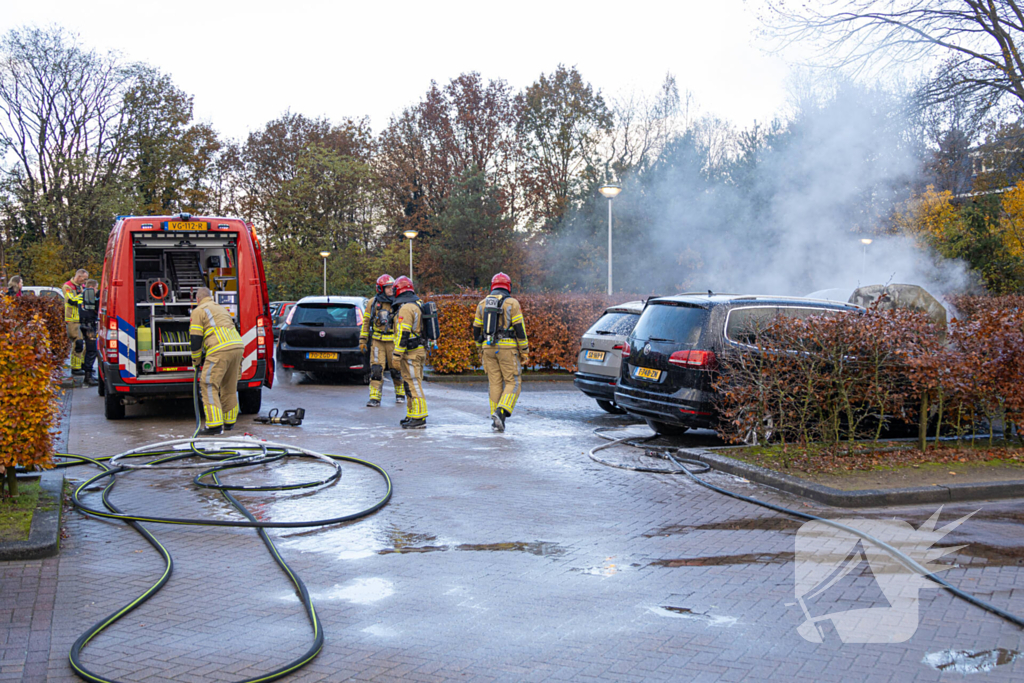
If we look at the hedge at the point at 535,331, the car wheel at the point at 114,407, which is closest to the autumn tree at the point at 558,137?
the hedge at the point at 535,331

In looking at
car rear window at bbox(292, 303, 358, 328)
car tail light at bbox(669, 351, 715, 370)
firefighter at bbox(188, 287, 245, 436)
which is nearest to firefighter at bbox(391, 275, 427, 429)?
firefighter at bbox(188, 287, 245, 436)

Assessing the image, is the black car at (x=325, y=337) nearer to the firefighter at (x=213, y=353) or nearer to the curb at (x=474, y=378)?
the curb at (x=474, y=378)

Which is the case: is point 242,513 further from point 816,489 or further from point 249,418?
point 249,418

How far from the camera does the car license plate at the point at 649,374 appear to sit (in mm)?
9141

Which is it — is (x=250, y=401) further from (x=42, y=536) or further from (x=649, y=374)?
(x=42, y=536)

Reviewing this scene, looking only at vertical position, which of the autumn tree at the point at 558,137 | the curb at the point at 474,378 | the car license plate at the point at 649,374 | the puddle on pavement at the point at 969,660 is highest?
the autumn tree at the point at 558,137

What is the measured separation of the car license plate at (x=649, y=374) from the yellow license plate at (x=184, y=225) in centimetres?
600

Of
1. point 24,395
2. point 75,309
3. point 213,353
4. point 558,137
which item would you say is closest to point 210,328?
point 213,353

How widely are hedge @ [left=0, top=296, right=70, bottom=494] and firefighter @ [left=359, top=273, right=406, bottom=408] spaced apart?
21.0ft

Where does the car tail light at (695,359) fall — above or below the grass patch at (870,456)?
above

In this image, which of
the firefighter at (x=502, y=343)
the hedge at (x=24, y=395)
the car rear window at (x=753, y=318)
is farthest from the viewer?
the firefighter at (x=502, y=343)

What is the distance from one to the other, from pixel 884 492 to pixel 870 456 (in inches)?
59.0

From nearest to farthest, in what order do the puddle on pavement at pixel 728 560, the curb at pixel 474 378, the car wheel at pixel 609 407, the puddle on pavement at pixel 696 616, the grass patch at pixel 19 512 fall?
the puddle on pavement at pixel 696 616 < the puddle on pavement at pixel 728 560 < the grass patch at pixel 19 512 < the car wheel at pixel 609 407 < the curb at pixel 474 378

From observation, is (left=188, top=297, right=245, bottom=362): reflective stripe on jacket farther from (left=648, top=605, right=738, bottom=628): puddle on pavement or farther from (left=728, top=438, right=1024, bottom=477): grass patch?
(left=648, top=605, right=738, bottom=628): puddle on pavement
